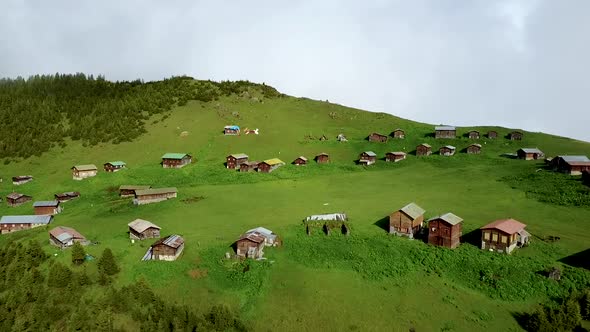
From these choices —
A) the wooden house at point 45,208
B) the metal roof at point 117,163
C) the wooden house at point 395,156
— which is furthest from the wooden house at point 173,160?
the wooden house at point 395,156

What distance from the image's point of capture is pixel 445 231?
57750 millimetres

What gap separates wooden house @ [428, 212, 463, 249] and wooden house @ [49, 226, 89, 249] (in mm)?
48244

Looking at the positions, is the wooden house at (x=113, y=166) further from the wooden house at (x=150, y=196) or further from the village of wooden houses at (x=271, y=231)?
the wooden house at (x=150, y=196)

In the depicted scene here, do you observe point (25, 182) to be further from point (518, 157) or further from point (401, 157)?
point (518, 157)

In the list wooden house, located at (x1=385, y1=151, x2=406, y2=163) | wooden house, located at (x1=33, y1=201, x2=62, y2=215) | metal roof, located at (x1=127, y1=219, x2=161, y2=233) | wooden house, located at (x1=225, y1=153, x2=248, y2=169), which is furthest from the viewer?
wooden house, located at (x1=385, y1=151, x2=406, y2=163)

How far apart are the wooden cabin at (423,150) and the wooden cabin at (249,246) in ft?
213

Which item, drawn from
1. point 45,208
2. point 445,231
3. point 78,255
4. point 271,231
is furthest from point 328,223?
point 45,208

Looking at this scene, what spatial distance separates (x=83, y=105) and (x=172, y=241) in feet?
381

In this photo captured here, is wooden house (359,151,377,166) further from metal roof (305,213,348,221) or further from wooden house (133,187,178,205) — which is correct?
wooden house (133,187,178,205)

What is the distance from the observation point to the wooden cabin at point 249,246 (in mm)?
57469

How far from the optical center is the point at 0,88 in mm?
168625

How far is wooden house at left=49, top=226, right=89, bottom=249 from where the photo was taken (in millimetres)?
63062

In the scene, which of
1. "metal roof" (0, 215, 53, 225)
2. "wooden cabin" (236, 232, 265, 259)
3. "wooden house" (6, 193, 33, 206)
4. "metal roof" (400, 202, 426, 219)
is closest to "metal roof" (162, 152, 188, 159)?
"wooden house" (6, 193, 33, 206)

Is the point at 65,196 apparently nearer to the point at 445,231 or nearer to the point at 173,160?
the point at 173,160
